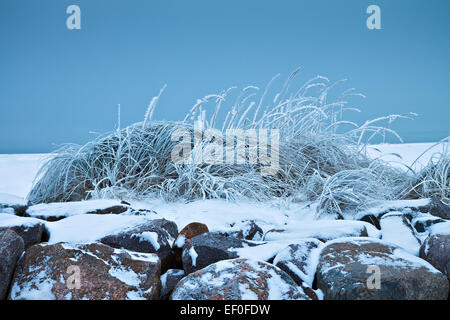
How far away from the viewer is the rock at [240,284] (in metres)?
1.12

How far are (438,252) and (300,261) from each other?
1.63 ft

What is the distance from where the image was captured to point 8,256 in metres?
1.28

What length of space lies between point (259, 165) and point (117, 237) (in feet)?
4.78

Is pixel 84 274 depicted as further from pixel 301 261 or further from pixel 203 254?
pixel 301 261

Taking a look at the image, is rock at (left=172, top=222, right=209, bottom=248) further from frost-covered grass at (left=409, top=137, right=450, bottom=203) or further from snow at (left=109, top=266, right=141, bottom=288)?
frost-covered grass at (left=409, top=137, right=450, bottom=203)

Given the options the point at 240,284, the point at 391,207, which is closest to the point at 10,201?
the point at 240,284

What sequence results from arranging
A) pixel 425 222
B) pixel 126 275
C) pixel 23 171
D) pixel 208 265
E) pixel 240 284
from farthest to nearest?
1. pixel 23 171
2. pixel 425 222
3. pixel 208 265
4. pixel 126 275
5. pixel 240 284

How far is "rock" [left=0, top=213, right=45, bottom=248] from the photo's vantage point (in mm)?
1608

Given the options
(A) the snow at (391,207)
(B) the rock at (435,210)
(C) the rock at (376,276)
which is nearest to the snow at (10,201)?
(C) the rock at (376,276)

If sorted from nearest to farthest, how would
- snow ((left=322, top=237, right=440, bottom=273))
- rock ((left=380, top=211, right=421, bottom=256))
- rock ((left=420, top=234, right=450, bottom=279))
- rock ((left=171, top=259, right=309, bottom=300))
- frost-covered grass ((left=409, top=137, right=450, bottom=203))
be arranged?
rock ((left=171, top=259, right=309, bottom=300)), snow ((left=322, top=237, right=440, bottom=273)), rock ((left=420, top=234, right=450, bottom=279)), rock ((left=380, top=211, right=421, bottom=256)), frost-covered grass ((left=409, top=137, right=450, bottom=203))

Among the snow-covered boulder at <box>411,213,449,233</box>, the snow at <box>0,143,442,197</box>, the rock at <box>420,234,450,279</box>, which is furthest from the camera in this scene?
the snow at <box>0,143,442,197</box>

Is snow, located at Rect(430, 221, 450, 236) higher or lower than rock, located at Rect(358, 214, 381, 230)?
higher

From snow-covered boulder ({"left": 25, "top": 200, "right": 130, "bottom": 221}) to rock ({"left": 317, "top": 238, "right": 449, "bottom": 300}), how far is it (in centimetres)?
107

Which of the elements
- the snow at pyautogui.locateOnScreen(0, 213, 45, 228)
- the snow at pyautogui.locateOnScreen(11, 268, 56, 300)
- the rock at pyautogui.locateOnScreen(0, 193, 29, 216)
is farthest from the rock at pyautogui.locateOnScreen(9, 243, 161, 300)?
the rock at pyautogui.locateOnScreen(0, 193, 29, 216)
